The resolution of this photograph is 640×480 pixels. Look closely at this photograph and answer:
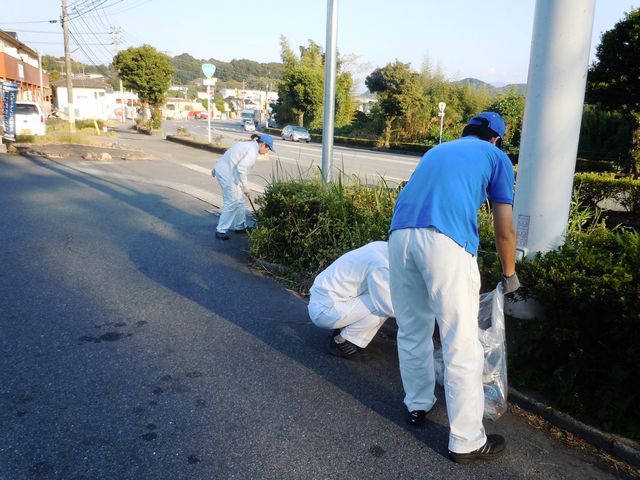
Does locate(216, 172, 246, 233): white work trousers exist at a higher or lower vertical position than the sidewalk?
higher

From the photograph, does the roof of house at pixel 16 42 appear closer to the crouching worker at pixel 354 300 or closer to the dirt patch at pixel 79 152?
the dirt patch at pixel 79 152

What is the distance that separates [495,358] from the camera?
325 centimetres

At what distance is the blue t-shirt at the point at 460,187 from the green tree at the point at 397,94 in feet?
107

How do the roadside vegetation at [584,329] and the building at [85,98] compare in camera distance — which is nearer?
the roadside vegetation at [584,329]

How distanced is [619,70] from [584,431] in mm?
12174

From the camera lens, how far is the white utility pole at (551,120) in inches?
151

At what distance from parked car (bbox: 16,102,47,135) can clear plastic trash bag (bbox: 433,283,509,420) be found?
2330 centimetres

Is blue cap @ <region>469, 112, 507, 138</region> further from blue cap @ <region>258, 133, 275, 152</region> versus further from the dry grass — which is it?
blue cap @ <region>258, 133, 275, 152</region>

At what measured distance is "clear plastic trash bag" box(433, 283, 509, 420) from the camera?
3232 millimetres

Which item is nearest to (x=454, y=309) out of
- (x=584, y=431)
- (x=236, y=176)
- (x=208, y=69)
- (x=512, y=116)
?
(x=584, y=431)

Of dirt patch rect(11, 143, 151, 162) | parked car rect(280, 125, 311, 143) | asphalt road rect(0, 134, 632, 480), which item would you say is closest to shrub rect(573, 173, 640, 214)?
asphalt road rect(0, 134, 632, 480)

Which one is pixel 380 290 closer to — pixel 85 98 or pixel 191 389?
pixel 191 389

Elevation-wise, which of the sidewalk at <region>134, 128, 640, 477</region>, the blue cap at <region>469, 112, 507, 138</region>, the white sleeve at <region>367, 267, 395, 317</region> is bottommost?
the sidewalk at <region>134, 128, 640, 477</region>

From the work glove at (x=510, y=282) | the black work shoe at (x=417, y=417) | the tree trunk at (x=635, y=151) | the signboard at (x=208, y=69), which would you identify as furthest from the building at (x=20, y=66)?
the work glove at (x=510, y=282)
